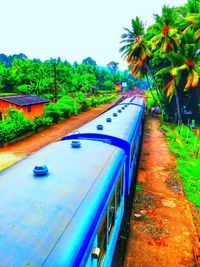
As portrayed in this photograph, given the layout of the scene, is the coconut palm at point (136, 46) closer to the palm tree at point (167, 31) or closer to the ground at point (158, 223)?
the palm tree at point (167, 31)

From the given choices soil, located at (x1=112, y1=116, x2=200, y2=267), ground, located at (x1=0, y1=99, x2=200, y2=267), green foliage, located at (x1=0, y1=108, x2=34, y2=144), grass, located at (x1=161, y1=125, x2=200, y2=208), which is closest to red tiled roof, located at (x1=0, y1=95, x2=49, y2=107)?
green foliage, located at (x1=0, y1=108, x2=34, y2=144)

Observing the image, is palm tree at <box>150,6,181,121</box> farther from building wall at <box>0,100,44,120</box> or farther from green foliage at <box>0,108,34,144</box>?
green foliage at <box>0,108,34,144</box>

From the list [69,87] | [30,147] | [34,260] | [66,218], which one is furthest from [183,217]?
[69,87]

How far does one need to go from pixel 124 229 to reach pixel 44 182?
14.7 ft

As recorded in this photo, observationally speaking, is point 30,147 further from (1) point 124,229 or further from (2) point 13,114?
(1) point 124,229

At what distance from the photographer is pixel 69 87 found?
155 feet

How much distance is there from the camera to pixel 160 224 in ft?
24.6

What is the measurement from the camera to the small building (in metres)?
21.1

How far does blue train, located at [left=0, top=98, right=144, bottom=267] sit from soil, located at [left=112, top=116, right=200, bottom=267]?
5.72 ft

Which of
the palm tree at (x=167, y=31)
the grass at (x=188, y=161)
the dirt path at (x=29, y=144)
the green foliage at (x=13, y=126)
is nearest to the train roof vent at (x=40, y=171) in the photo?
the grass at (x=188, y=161)

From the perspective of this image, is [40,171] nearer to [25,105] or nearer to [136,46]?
[25,105]

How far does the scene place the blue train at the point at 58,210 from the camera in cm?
245

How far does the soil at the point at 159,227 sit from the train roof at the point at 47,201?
2.62 metres

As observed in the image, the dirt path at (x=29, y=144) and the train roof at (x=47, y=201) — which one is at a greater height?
the train roof at (x=47, y=201)
